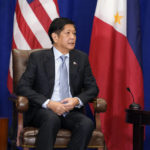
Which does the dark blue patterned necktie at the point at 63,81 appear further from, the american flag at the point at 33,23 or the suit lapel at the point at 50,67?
the american flag at the point at 33,23

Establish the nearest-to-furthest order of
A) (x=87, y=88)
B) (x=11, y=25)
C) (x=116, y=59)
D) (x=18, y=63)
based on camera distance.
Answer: (x=87, y=88)
(x=18, y=63)
(x=116, y=59)
(x=11, y=25)

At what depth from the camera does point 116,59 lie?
3.88 meters

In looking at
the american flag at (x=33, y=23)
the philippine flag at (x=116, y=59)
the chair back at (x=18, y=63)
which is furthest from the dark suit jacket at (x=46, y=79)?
the american flag at (x=33, y=23)

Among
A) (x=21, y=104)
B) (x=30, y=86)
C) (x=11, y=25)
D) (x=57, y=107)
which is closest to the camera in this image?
(x=21, y=104)

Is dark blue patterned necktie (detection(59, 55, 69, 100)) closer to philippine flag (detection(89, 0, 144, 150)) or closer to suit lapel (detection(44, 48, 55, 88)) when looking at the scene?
suit lapel (detection(44, 48, 55, 88))

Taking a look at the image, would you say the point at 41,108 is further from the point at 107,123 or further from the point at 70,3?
the point at 70,3

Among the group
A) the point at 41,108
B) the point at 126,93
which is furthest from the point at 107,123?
the point at 41,108

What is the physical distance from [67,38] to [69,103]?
643 millimetres

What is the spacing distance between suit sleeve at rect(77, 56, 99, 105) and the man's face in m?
0.25

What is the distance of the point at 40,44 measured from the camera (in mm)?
3988

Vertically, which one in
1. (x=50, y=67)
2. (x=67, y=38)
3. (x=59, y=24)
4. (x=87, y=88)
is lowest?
(x=87, y=88)

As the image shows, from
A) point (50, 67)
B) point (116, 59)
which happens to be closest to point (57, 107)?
point (50, 67)

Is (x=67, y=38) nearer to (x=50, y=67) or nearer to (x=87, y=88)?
(x=50, y=67)

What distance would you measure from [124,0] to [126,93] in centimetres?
105
